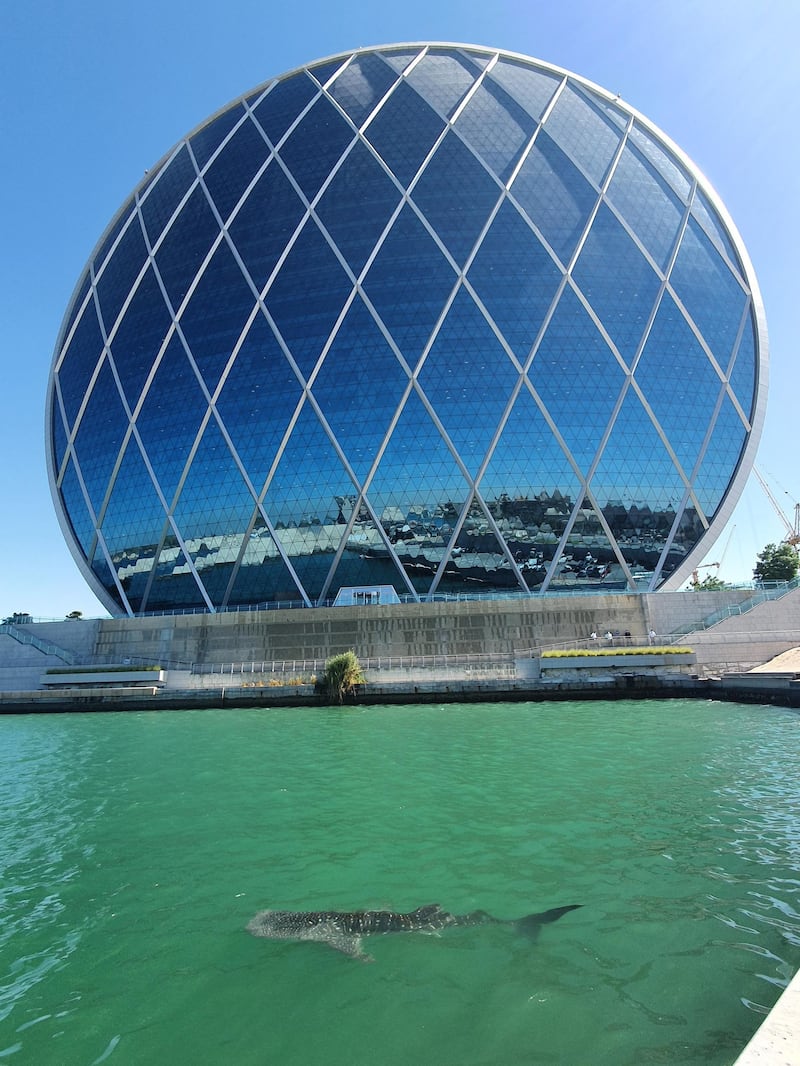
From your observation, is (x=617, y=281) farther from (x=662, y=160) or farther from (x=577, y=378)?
(x=662, y=160)

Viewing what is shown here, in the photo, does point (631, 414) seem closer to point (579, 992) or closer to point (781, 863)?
point (781, 863)

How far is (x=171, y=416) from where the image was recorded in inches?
1561

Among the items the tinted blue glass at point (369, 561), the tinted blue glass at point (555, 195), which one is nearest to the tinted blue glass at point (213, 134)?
the tinted blue glass at point (555, 195)

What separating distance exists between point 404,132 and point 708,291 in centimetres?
2285

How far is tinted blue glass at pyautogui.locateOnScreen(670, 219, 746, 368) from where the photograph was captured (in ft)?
129

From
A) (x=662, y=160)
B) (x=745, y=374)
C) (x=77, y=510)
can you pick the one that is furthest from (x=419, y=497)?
(x=662, y=160)

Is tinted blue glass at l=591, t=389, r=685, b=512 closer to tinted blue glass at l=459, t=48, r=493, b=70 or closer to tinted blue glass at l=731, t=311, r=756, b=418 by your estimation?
tinted blue glass at l=731, t=311, r=756, b=418

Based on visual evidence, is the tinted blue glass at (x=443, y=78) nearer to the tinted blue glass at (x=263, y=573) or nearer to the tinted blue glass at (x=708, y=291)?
the tinted blue glass at (x=708, y=291)

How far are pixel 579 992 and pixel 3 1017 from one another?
11.8 ft

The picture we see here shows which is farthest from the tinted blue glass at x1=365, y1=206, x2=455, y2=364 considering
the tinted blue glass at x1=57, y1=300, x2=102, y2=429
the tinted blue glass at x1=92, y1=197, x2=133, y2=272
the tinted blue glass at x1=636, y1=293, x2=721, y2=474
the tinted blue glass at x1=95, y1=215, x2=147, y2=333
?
the tinted blue glass at x1=92, y1=197, x2=133, y2=272

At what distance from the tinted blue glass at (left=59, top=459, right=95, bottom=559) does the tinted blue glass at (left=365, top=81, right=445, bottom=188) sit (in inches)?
1203

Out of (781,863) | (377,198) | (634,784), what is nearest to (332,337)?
(377,198)

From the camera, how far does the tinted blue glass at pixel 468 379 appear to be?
114ft

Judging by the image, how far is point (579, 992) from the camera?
12.5 ft
